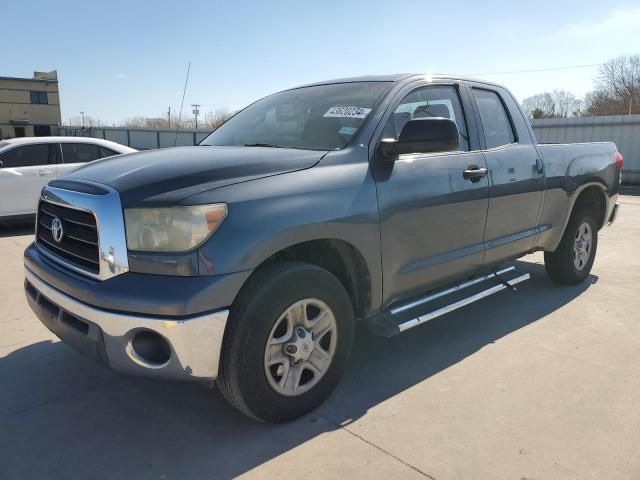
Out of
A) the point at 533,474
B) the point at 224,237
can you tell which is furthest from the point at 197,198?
the point at 533,474

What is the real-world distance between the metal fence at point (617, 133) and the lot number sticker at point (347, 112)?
1642 centimetres

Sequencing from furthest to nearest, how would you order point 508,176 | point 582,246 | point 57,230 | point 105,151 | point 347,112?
1. point 105,151
2. point 582,246
3. point 508,176
4. point 347,112
5. point 57,230

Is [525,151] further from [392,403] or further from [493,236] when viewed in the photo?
[392,403]

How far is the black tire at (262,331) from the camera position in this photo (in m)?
2.34

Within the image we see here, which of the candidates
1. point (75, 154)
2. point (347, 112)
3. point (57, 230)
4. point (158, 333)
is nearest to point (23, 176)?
point (75, 154)

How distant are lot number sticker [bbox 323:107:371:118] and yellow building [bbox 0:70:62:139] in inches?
1820

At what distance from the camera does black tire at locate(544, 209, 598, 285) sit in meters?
4.90

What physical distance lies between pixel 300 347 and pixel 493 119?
254 cm

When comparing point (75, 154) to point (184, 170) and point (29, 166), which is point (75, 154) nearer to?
point (29, 166)

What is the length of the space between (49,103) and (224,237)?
48.6 meters

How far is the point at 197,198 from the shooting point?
2271mm

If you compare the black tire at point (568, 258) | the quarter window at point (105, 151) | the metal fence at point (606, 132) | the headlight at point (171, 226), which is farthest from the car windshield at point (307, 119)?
the metal fence at point (606, 132)

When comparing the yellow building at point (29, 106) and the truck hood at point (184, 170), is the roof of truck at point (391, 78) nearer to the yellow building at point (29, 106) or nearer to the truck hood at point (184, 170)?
the truck hood at point (184, 170)

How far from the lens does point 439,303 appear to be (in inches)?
141
